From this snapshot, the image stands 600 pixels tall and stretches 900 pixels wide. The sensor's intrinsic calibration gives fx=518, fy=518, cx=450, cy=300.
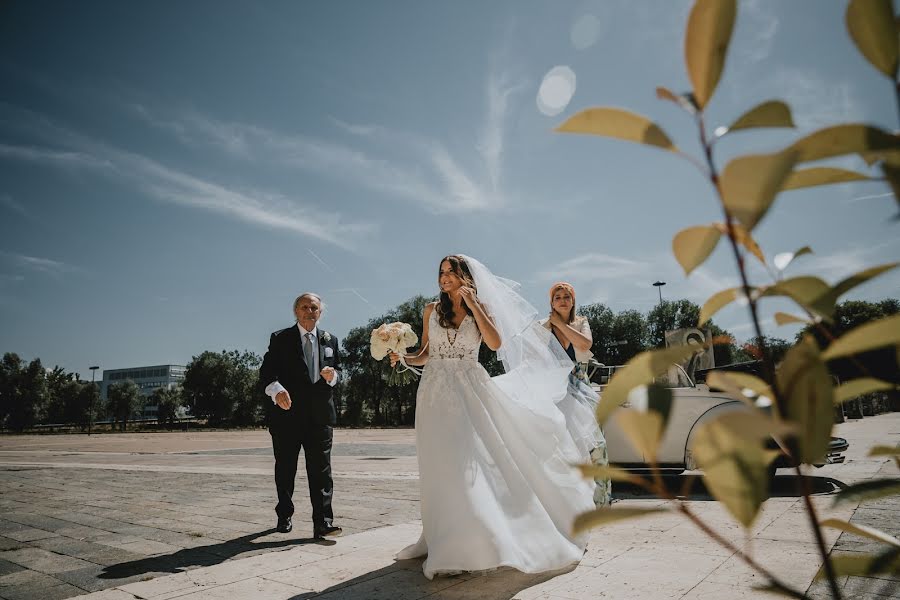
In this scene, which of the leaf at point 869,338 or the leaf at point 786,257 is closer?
the leaf at point 869,338

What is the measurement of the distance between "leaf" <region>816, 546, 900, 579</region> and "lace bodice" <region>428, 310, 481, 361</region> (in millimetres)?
3637

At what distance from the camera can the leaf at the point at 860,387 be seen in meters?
0.67

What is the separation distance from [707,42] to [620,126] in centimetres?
12

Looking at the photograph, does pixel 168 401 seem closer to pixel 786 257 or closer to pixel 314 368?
pixel 314 368

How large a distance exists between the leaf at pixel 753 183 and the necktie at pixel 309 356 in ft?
17.0

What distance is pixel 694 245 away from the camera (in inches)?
25.4

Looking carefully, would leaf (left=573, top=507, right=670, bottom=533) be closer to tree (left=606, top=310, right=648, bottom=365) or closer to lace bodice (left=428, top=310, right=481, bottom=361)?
lace bodice (left=428, top=310, right=481, bottom=361)

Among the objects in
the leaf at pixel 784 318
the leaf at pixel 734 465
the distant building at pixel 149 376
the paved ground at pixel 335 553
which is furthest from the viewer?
the distant building at pixel 149 376

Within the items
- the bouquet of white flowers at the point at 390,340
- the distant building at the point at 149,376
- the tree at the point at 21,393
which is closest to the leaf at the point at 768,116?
the bouquet of white flowers at the point at 390,340

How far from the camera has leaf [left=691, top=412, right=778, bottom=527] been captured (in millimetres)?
480

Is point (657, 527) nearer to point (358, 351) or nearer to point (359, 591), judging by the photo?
point (359, 591)

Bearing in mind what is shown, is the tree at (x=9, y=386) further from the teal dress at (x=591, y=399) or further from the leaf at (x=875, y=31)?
the leaf at (x=875, y=31)

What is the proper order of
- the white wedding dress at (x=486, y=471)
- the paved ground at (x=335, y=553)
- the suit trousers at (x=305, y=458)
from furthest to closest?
the suit trousers at (x=305, y=458) → the white wedding dress at (x=486, y=471) → the paved ground at (x=335, y=553)

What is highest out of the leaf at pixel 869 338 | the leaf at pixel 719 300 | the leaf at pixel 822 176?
the leaf at pixel 822 176
